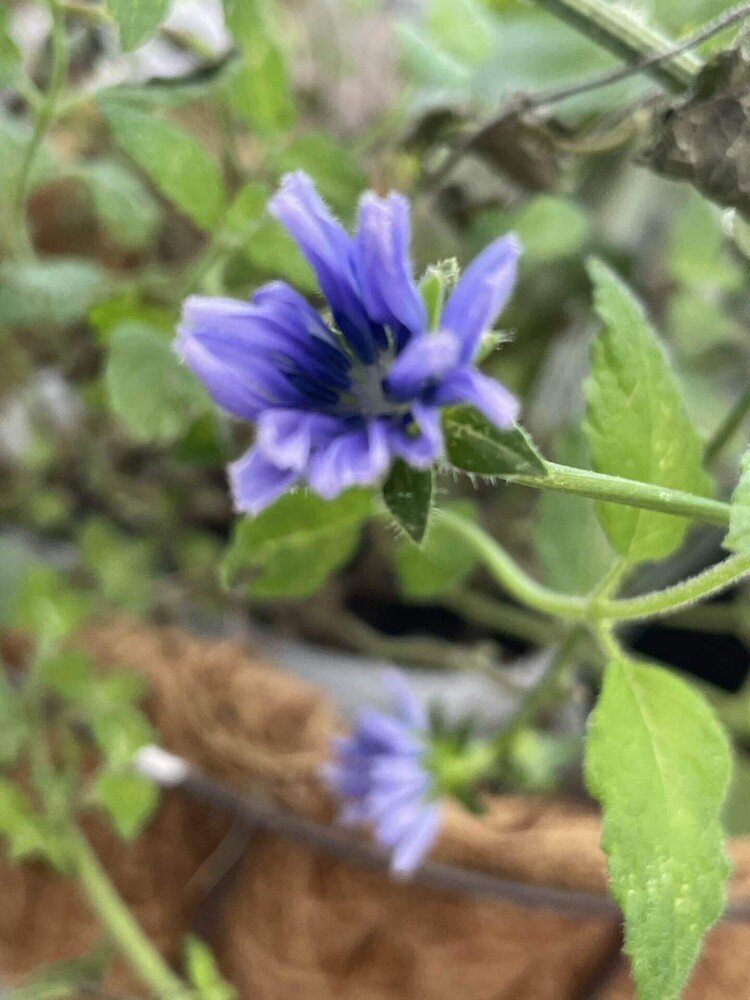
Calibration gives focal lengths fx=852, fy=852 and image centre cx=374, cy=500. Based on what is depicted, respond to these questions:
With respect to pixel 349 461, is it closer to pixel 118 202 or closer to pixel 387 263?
pixel 387 263

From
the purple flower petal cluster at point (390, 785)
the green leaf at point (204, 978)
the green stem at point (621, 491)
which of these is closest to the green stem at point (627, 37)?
the green stem at point (621, 491)

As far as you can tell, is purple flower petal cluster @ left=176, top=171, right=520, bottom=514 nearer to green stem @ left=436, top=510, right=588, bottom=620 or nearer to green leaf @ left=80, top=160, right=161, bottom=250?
green stem @ left=436, top=510, right=588, bottom=620

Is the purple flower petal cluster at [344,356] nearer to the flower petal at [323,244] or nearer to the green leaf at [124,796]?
the flower petal at [323,244]

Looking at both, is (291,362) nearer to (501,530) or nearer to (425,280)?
(425,280)

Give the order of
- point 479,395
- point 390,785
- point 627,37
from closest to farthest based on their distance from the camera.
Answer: point 479,395
point 627,37
point 390,785

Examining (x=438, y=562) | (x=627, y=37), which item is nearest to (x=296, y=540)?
(x=438, y=562)

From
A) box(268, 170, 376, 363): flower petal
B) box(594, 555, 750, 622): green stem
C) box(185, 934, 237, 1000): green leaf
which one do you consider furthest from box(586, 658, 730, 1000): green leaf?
box(185, 934, 237, 1000): green leaf
